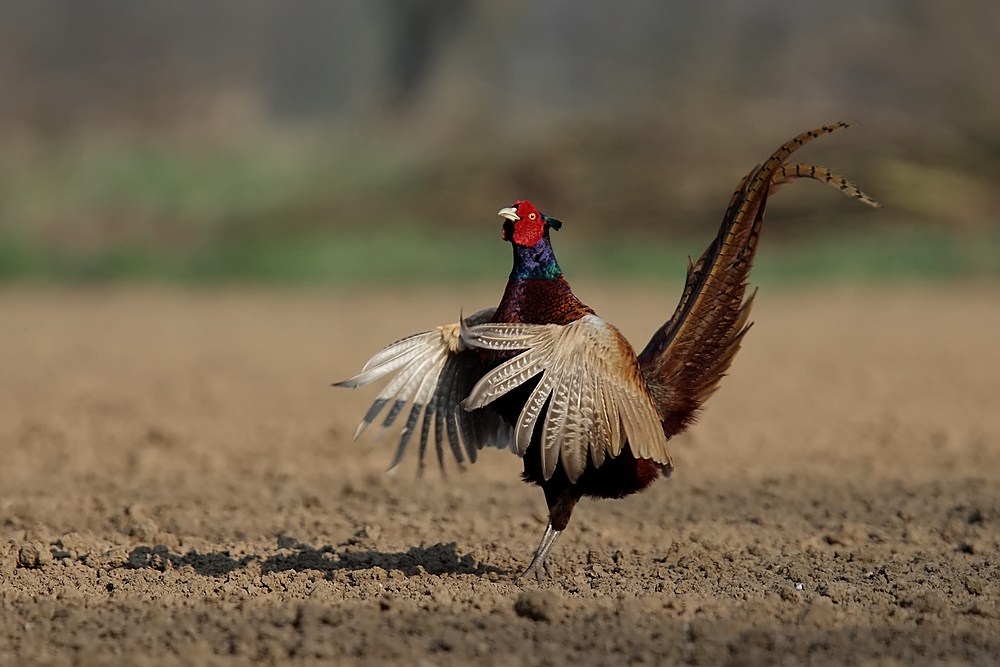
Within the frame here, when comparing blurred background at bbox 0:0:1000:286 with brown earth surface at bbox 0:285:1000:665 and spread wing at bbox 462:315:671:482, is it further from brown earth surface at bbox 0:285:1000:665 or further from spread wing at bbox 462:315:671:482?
spread wing at bbox 462:315:671:482

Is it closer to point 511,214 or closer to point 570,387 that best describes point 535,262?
point 511,214

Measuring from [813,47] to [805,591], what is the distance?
88.5 ft

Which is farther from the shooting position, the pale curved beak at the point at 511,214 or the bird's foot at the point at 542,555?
the bird's foot at the point at 542,555

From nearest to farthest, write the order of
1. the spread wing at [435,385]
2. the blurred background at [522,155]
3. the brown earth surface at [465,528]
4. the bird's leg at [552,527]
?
1. the brown earth surface at [465,528]
2. the bird's leg at [552,527]
3. the spread wing at [435,385]
4. the blurred background at [522,155]

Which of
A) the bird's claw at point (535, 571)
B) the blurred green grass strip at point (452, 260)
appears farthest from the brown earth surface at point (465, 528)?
the blurred green grass strip at point (452, 260)

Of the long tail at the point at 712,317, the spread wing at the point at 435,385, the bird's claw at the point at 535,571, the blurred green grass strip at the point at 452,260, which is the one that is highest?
the blurred green grass strip at the point at 452,260

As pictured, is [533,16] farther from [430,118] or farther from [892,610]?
[892,610]

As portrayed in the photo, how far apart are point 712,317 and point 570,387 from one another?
107 cm

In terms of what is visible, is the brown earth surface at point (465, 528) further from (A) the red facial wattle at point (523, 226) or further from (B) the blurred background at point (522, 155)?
(B) the blurred background at point (522, 155)

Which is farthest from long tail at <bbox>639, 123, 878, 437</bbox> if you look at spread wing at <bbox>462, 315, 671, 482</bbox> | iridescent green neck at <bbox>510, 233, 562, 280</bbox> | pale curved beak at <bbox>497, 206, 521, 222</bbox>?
pale curved beak at <bbox>497, 206, 521, 222</bbox>

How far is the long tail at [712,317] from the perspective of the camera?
5.99m

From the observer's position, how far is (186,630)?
15.6 feet

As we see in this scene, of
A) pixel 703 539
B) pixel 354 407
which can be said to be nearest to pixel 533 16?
pixel 354 407

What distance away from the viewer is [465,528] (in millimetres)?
7074
